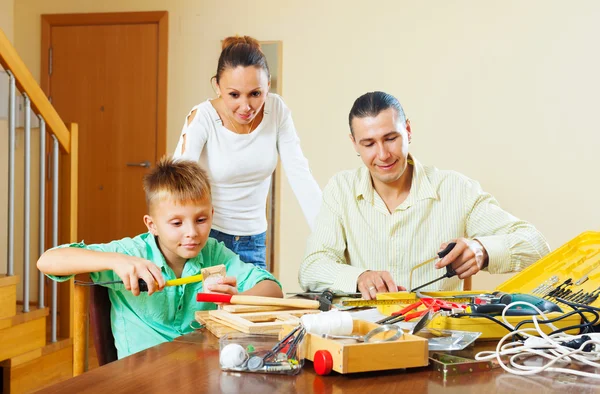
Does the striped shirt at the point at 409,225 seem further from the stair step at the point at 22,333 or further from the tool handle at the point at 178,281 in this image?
the stair step at the point at 22,333

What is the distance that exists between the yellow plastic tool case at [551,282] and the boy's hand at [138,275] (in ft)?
1.46

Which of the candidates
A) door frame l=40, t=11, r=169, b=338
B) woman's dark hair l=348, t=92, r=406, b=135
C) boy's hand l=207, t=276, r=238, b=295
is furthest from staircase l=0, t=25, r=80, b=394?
boy's hand l=207, t=276, r=238, b=295

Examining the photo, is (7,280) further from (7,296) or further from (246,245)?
(246,245)

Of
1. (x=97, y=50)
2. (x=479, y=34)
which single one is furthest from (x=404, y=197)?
(x=97, y=50)

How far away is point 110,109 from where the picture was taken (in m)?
5.10

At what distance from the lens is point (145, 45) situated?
5.02 m

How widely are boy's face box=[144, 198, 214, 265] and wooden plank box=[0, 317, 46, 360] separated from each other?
1.85 meters

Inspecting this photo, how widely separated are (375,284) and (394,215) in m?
0.44

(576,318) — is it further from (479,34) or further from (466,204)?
(479,34)

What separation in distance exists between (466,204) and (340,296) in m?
0.62

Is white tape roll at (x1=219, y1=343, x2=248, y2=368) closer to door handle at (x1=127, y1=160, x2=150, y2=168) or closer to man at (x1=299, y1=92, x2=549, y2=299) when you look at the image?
man at (x1=299, y1=92, x2=549, y2=299)

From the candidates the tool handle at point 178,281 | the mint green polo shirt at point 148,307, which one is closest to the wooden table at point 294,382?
the tool handle at point 178,281

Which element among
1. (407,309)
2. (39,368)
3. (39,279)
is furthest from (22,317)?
(407,309)

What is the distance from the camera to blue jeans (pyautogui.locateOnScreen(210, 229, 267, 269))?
2408 mm
